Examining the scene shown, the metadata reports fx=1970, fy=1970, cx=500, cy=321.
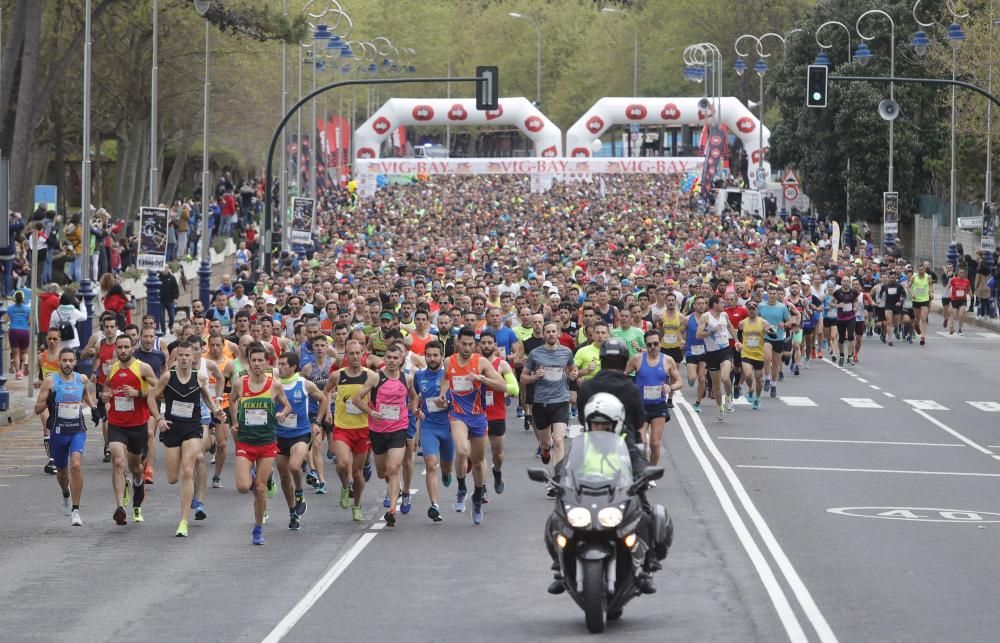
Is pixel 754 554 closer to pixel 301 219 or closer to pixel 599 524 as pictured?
pixel 599 524

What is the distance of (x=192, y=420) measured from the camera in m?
16.8

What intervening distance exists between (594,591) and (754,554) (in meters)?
3.63

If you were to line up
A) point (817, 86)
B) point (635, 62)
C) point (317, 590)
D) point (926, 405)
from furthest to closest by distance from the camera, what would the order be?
point (635, 62) → point (817, 86) → point (926, 405) → point (317, 590)

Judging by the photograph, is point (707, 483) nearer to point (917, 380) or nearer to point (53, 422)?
point (53, 422)

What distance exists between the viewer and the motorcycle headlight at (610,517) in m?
11.6

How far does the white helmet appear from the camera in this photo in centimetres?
1224

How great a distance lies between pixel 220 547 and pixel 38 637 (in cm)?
380

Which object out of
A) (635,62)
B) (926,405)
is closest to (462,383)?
(926,405)

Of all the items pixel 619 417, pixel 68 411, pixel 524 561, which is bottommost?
pixel 524 561

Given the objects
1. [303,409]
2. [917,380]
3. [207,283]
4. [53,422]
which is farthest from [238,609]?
[207,283]

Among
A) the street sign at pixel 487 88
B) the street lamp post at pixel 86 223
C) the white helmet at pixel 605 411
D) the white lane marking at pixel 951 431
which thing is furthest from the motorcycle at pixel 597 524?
the street sign at pixel 487 88

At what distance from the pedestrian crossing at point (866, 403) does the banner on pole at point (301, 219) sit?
24911 mm

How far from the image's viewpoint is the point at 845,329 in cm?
3650

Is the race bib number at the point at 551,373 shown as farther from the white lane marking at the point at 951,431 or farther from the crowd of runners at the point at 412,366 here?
the white lane marking at the point at 951,431
